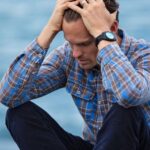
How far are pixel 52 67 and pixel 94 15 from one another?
387 mm

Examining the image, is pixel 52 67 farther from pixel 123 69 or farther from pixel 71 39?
pixel 123 69

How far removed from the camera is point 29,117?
2539 mm

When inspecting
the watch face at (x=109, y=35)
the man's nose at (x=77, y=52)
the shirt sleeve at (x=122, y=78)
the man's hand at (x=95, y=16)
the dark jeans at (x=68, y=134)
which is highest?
the man's hand at (x=95, y=16)

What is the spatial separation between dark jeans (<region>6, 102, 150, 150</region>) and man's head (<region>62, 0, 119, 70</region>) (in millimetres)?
→ 287

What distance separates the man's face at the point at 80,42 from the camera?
8.41 ft

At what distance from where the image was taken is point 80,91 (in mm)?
2744

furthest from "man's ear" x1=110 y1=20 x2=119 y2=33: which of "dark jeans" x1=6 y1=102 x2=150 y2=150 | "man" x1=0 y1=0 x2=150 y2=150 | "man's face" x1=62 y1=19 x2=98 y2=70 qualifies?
"dark jeans" x1=6 y1=102 x2=150 y2=150

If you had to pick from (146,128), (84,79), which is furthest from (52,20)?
(146,128)

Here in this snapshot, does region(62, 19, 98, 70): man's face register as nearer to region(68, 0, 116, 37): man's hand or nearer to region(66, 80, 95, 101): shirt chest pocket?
region(68, 0, 116, 37): man's hand

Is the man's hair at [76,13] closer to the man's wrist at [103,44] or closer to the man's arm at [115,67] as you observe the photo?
the man's arm at [115,67]

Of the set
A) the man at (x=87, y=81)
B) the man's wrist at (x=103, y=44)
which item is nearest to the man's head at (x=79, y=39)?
the man at (x=87, y=81)

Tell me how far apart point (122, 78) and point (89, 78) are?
1.17 ft

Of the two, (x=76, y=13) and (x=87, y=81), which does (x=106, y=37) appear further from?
(x=87, y=81)

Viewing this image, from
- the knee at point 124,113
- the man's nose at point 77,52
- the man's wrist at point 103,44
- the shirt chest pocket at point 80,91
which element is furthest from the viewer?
the shirt chest pocket at point 80,91
